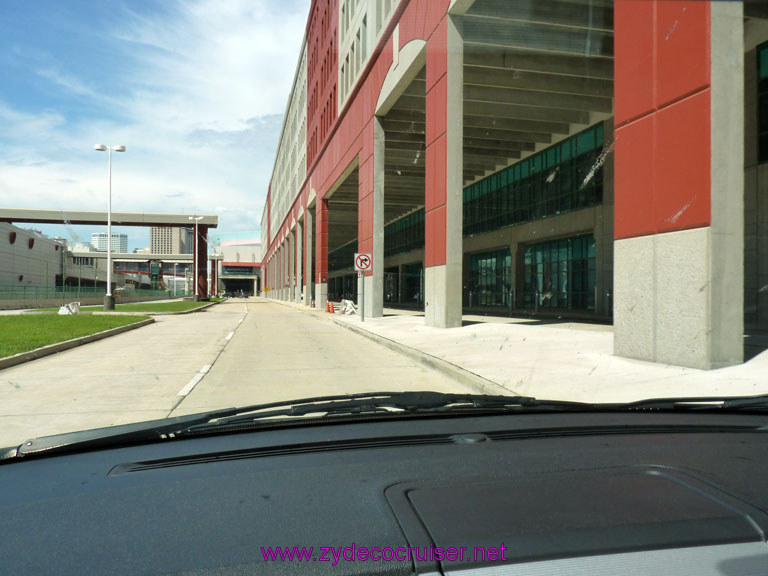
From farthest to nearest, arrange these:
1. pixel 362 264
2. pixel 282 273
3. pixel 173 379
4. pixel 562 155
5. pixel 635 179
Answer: pixel 282 273 → pixel 562 155 → pixel 362 264 → pixel 635 179 → pixel 173 379

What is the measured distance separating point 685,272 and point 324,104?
36228 millimetres

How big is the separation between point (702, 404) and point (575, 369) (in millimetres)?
4919

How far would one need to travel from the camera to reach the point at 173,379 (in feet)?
27.4

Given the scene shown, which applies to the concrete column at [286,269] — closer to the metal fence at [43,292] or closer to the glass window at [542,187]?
the metal fence at [43,292]

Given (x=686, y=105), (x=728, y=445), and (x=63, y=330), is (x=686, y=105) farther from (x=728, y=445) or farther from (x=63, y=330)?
(x=63, y=330)

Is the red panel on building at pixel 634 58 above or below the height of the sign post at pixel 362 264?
above

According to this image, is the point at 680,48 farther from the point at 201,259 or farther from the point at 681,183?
the point at 201,259

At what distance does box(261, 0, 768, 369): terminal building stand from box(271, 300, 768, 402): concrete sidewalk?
0.51 meters

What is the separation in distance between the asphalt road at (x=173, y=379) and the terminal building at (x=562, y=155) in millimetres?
3706

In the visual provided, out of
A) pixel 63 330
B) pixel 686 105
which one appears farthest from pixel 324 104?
pixel 686 105

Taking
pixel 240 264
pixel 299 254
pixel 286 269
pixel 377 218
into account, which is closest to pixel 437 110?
pixel 377 218

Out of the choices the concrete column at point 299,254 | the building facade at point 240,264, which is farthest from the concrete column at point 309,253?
the building facade at point 240,264

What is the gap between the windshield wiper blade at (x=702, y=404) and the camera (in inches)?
141

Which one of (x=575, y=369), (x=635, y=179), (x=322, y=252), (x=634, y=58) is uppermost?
(x=634, y=58)
